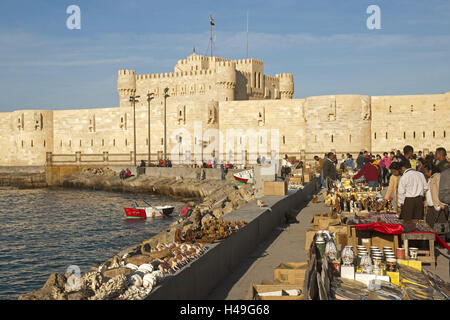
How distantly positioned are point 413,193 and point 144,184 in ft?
97.7

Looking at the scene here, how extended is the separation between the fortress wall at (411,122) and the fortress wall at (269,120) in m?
5.58

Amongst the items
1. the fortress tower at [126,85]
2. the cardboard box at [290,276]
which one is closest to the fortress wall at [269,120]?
the fortress tower at [126,85]

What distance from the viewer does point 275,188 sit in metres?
12.9

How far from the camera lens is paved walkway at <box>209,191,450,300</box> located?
237 inches

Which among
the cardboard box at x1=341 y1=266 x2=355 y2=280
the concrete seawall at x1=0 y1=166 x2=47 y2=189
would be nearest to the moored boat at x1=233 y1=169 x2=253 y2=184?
the concrete seawall at x1=0 y1=166 x2=47 y2=189

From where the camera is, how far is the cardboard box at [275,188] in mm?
12766

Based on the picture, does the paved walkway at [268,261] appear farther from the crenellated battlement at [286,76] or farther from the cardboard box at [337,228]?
the crenellated battlement at [286,76]

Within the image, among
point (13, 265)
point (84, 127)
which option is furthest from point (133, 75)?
point (13, 265)

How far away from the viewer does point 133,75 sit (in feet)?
A: 181

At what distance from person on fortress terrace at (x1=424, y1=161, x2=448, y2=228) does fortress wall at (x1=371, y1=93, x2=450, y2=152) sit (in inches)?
1085
